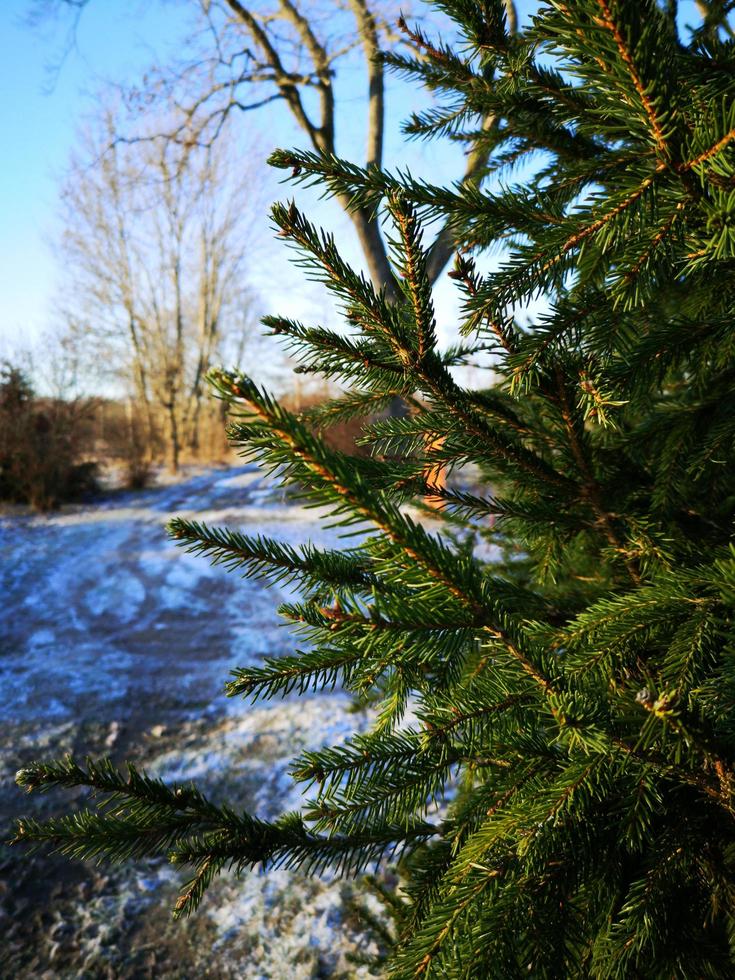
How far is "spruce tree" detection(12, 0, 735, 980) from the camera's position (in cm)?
64

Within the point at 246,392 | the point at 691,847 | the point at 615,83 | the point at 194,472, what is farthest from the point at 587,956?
the point at 194,472

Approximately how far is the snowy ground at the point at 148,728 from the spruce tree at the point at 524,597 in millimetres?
896

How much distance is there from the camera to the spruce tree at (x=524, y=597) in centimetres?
64

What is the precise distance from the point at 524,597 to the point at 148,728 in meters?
4.05

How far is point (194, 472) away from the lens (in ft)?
58.1

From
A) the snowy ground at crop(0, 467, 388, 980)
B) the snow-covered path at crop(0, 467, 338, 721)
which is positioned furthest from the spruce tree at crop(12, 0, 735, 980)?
the snow-covered path at crop(0, 467, 338, 721)

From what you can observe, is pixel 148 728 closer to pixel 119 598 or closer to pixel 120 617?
pixel 120 617

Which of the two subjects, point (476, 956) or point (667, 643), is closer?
point (476, 956)

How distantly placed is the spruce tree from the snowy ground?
2.94 ft

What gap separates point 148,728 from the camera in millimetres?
4328

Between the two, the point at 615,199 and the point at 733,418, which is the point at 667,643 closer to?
the point at 733,418

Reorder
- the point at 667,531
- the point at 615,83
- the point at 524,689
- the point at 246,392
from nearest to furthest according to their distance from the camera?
1. the point at 246,392
2. the point at 615,83
3. the point at 524,689
4. the point at 667,531

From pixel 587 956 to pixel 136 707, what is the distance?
4.38 metres

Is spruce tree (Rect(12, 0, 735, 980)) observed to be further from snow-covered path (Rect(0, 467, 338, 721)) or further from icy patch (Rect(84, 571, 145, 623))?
icy patch (Rect(84, 571, 145, 623))
